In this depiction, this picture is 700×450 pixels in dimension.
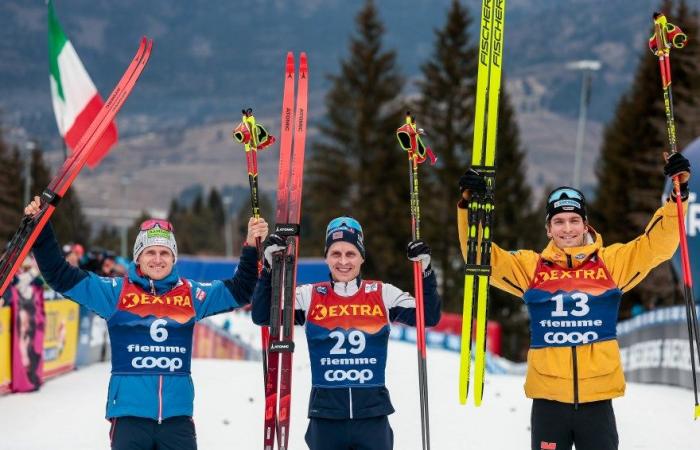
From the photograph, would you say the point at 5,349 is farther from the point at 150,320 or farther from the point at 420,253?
the point at 420,253

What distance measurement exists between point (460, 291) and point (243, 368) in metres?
33.5

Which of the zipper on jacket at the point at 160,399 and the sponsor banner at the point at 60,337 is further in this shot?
the sponsor banner at the point at 60,337

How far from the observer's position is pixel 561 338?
5590 mm

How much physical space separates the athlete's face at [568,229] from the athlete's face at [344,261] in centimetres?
105

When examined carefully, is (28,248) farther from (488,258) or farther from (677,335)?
(677,335)

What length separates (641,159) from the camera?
1702 inches

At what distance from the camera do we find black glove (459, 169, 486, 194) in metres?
5.79

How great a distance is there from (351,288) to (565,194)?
4.03ft

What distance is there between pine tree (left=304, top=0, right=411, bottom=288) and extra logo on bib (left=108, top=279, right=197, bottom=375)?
41836mm

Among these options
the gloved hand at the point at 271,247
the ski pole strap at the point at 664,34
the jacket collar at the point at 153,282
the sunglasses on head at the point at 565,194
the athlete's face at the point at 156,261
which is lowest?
the jacket collar at the point at 153,282

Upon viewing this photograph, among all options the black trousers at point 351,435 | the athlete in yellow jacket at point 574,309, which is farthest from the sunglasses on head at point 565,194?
the black trousers at point 351,435

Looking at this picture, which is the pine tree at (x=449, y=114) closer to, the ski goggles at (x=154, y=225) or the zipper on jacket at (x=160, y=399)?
the ski goggles at (x=154, y=225)

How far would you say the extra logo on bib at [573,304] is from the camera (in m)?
5.59

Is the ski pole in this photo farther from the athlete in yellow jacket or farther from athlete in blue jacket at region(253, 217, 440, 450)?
athlete in blue jacket at region(253, 217, 440, 450)
